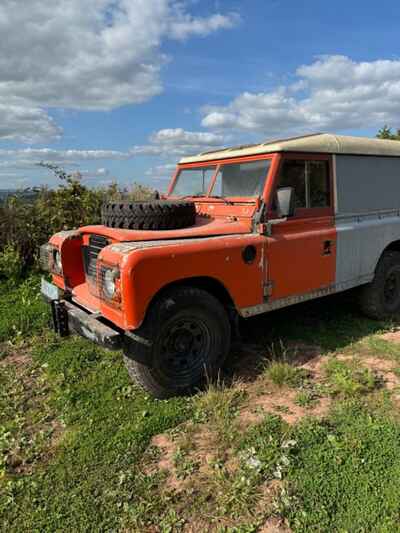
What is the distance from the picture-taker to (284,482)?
2.61 m

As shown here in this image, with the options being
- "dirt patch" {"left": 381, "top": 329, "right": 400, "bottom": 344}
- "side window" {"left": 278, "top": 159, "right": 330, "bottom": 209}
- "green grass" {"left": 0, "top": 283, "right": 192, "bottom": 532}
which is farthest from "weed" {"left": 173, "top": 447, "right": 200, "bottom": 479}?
"dirt patch" {"left": 381, "top": 329, "right": 400, "bottom": 344}

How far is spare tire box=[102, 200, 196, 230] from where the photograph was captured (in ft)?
12.7

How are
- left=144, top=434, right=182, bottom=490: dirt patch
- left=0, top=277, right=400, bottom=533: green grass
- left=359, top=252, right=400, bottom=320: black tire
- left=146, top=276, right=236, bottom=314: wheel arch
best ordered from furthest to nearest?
left=359, top=252, right=400, bottom=320: black tire
left=146, top=276, right=236, bottom=314: wheel arch
left=144, top=434, right=182, bottom=490: dirt patch
left=0, top=277, right=400, bottom=533: green grass

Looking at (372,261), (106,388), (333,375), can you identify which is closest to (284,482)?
(333,375)

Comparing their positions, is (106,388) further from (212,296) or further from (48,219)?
(48,219)

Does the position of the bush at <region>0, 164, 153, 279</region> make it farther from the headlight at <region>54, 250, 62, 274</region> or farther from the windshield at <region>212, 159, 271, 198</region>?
the windshield at <region>212, 159, 271, 198</region>

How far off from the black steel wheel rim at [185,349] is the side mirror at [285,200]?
1339 mm

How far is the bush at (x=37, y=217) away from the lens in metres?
6.63

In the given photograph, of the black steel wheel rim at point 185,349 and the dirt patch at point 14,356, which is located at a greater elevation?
the black steel wheel rim at point 185,349

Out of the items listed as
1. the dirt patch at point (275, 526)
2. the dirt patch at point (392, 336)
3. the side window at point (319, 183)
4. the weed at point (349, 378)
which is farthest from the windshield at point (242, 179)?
the dirt patch at point (275, 526)

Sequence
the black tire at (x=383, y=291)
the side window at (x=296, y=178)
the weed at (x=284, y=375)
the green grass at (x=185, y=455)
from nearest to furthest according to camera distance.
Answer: the green grass at (x=185, y=455) → the weed at (x=284, y=375) → the side window at (x=296, y=178) → the black tire at (x=383, y=291)

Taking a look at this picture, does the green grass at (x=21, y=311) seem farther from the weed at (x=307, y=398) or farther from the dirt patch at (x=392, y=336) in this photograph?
the dirt patch at (x=392, y=336)

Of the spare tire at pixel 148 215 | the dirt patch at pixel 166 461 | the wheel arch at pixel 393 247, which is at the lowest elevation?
the dirt patch at pixel 166 461

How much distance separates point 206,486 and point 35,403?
6.28 feet
